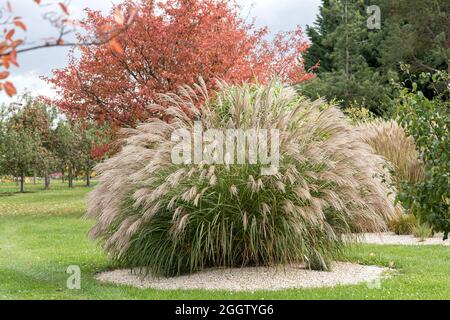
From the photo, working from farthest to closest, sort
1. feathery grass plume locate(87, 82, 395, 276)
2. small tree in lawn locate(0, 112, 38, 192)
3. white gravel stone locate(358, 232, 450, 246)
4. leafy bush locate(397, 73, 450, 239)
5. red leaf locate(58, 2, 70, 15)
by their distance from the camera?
small tree in lawn locate(0, 112, 38, 192)
white gravel stone locate(358, 232, 450, 246)
feathery grass plume locate(87, 82, 395, 276)
leafy bush locate(397, 73, 450, 239)
red leaf locate(58, 2, 70, 15)

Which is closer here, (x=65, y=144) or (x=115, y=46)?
(x=115, y=46)

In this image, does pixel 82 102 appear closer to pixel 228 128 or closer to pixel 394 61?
pixel 228 128

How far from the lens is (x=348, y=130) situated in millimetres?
7859

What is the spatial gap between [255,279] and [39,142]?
25.9 m

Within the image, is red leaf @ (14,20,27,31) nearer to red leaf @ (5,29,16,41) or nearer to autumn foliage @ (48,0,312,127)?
red leaf @ (5,29,16,41)

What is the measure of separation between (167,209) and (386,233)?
587 cm

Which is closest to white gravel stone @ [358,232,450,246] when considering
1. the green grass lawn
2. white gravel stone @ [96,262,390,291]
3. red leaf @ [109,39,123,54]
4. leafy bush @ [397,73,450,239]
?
the green grass lawn

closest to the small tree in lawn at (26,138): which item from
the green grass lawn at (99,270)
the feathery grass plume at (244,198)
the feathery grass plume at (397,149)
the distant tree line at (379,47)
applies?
the distant tree line at (379,47)

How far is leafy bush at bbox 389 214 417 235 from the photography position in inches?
441

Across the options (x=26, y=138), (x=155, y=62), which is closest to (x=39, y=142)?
(x=26, y=138)

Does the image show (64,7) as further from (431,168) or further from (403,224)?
(403,224)

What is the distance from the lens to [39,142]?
30.8 meters

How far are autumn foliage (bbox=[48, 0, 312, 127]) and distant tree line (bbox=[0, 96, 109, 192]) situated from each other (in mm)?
13543

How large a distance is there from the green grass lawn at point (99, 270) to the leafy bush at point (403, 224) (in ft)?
4.86
